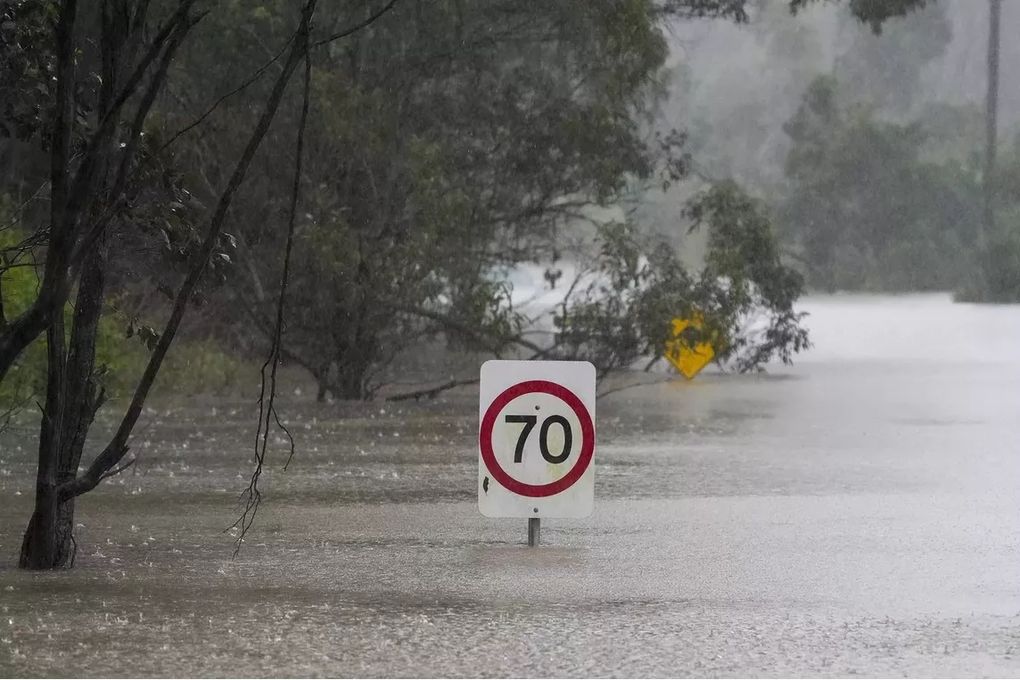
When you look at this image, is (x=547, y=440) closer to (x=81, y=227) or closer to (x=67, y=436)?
(x=67, y=436)

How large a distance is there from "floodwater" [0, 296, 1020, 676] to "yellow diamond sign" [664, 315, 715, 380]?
13.2 ft

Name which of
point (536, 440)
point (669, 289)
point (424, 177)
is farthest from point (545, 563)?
point (669, 289)

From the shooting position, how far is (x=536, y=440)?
10617 millimetres

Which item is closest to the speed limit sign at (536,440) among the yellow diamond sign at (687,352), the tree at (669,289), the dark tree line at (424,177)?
the dark tree line at (424,177)

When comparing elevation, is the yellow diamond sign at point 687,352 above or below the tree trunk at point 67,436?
above

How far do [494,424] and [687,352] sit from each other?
1803 cm

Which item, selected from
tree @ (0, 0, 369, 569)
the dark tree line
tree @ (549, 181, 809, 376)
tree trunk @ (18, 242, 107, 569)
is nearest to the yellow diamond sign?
tree @ (549, 181, 809, 376)

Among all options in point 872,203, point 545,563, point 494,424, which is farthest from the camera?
point 872,203

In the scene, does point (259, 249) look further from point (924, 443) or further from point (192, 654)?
point (192, 654)

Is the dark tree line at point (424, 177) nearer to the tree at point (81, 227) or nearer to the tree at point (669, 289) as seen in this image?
the tree at point (669, 289)

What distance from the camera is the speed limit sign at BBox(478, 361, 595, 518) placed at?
10547 millimetres

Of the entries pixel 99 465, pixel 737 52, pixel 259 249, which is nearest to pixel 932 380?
pixel 259 249

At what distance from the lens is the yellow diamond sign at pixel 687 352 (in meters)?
24.6

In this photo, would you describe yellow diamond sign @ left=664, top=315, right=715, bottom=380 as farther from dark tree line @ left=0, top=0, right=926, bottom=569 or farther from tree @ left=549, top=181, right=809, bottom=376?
dark tree line @ left=0, top=0, right=926, bottom=569
